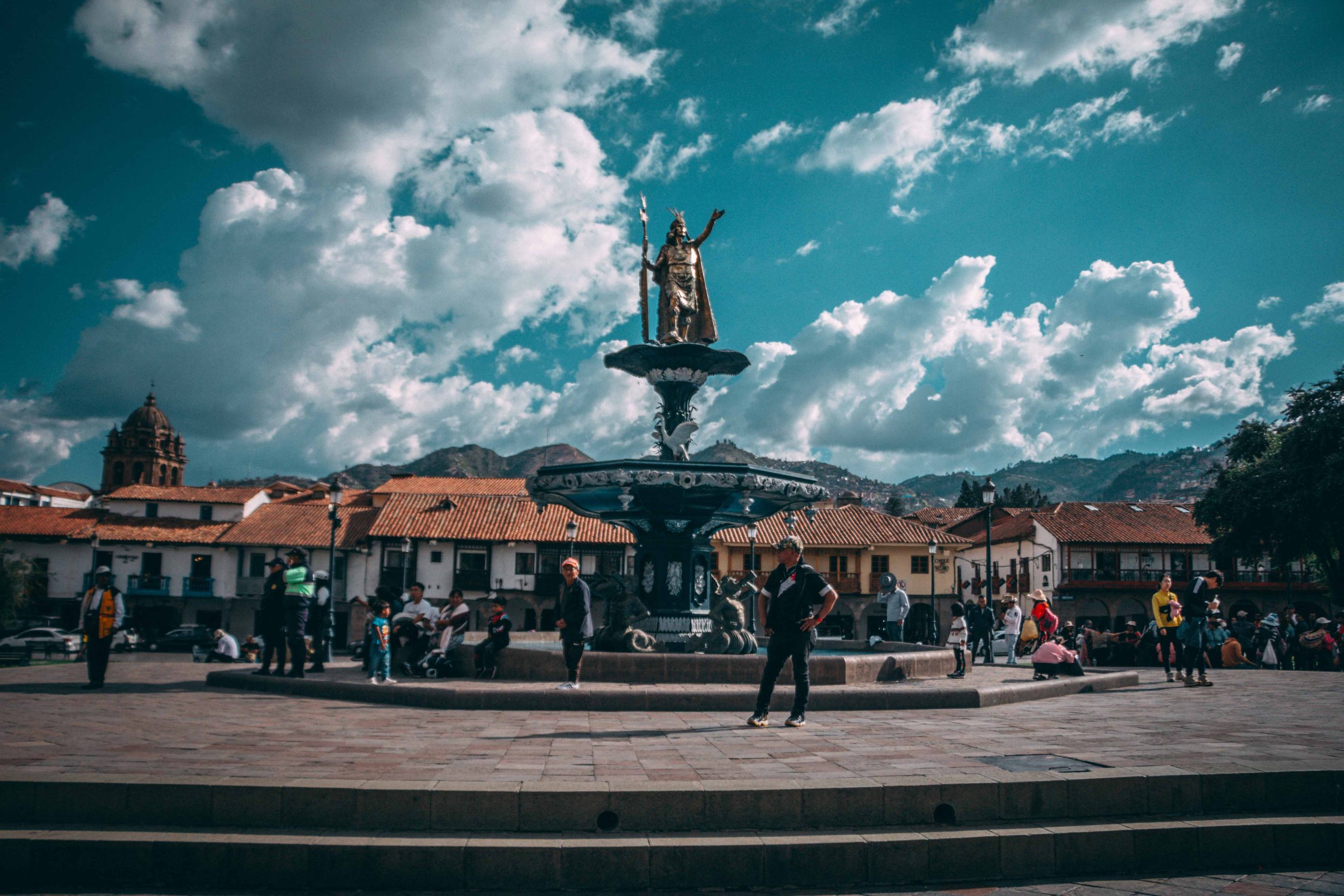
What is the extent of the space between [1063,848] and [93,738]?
5.98m

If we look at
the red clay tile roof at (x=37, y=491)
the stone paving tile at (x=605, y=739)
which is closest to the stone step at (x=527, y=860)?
the stone paving tile at (x=605, y=739)

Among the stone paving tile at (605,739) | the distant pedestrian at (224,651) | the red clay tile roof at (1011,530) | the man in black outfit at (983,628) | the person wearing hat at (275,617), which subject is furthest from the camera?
the red clay tile roof at (1011,530)

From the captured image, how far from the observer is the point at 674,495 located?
1175cm

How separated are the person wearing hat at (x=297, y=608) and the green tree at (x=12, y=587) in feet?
137

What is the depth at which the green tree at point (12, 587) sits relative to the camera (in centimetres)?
4253

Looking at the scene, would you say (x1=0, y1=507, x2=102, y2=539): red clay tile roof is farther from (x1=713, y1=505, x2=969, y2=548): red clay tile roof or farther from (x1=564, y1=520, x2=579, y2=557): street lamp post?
(x1=713, y1=505, x2=969, y2=548): red clay tile roof

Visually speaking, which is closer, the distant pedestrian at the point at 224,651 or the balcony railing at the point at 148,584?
the distant pedestrian at the point at 224,651

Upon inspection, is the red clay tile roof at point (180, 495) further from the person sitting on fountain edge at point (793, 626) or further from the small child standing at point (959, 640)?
the person sitting on fountain edge at point (793, 626)

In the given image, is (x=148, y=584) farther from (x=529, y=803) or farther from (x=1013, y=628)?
(x=529, y=803)

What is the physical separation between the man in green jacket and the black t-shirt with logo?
587 centimetres

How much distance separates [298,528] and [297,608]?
134ft

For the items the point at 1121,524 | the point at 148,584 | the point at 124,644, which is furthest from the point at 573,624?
the point at 1121,524

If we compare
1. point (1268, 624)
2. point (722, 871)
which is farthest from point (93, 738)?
point (1268, 624)

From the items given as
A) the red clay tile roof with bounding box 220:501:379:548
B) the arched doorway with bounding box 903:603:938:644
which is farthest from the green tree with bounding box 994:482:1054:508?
the red clay tile roof with bounding box 220:501:379:548
